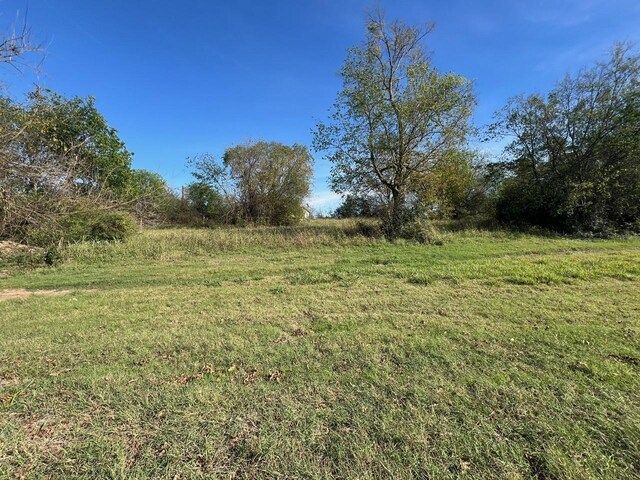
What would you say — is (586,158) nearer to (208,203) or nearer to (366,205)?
(366,205)

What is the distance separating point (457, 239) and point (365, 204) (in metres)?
6.16

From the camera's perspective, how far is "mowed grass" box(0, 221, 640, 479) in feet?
7.16

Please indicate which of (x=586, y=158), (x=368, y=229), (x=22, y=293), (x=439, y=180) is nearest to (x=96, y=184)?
(x=22, y=293)

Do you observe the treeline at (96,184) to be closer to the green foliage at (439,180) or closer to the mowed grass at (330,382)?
the mowed grass at (330,382)

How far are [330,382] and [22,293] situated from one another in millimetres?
8360

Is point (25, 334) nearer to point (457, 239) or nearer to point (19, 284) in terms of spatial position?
point (19, 284)

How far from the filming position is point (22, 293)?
24.8ft

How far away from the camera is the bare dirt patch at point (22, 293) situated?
23.5 ft

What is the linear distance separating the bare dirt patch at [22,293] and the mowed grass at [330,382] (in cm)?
50

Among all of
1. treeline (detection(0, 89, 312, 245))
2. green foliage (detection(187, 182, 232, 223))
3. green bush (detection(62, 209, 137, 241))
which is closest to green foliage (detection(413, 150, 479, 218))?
treeline (detection(0, 89, 312, 245))

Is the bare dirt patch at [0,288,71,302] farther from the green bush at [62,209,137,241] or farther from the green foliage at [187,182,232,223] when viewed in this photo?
the green foliage at [187,182,232,223]

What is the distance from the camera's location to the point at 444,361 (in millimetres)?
3439

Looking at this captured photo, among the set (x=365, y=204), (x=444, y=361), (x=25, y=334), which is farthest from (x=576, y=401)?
(x=365, y=204)

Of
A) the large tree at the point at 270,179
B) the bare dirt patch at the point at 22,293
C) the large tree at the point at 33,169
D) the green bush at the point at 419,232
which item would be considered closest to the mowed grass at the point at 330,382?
the bare dirt patch at the point at 22,293
